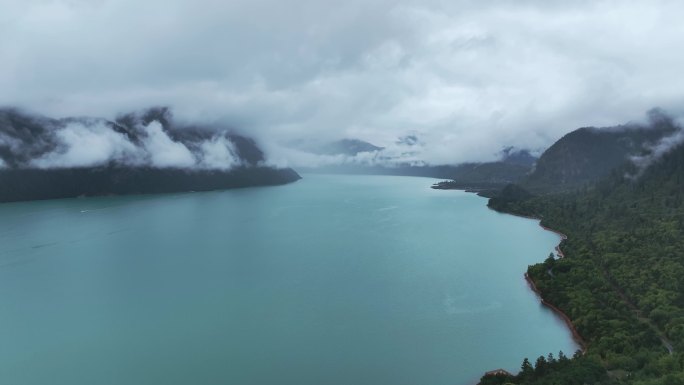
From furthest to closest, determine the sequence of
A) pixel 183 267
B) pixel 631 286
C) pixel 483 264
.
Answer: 1. pixel 483 264
2. pixel 183 267
3. pixel 631 286

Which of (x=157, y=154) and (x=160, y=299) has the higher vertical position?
(x=157, y=154)

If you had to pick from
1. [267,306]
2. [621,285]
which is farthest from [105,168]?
[621,285]

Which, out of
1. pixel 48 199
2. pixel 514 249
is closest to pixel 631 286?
pixel 514 249

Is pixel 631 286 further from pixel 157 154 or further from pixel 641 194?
pixel 157 154

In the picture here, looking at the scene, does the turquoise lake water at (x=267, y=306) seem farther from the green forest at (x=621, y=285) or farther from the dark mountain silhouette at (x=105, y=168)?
the dark mountain silhouette at (x=105, y=168)

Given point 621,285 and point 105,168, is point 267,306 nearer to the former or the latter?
point 621,285
